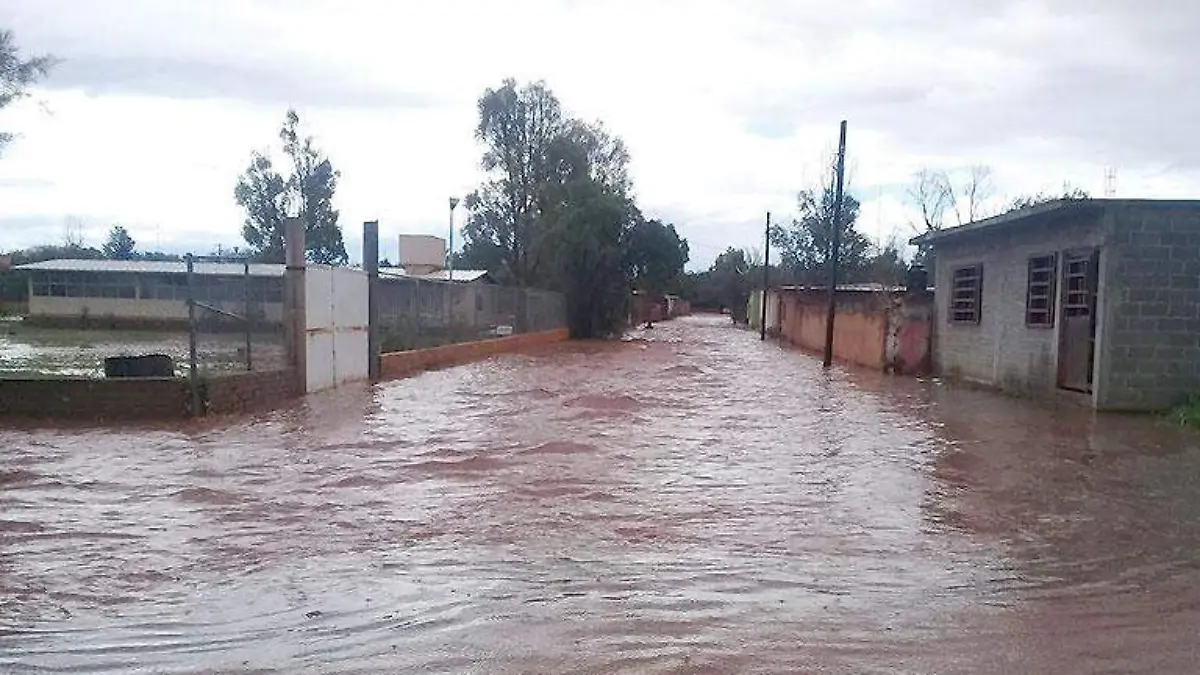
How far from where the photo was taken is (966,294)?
23578 mm

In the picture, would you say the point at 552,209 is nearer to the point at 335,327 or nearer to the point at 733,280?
the point at 335,327

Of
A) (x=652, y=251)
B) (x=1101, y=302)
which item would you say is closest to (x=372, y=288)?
(x=1101, y=302)

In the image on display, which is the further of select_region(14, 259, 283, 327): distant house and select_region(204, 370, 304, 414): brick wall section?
select_region(14, 259, 283, 327): distant house

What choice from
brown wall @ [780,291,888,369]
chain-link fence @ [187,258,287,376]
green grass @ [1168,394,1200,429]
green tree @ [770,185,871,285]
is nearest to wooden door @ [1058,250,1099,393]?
green grass @ [1168,394,1200,429]

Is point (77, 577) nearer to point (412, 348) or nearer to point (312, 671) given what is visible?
point (312, 671)

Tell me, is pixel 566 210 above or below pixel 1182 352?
above

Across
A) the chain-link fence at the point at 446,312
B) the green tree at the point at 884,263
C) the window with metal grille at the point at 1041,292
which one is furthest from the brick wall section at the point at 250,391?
the green tree at the point at 884,263

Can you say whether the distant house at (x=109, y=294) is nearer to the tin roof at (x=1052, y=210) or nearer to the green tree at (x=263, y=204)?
the green tree at (x=263, y=204)

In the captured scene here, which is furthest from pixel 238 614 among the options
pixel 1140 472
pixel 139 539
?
pixel 1140 472

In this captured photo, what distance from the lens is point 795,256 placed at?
242 feet

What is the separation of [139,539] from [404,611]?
104 inches

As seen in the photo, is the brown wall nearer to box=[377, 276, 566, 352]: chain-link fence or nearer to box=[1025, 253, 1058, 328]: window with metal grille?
box=[1025, 253, 1058, 328]: window with metal grille

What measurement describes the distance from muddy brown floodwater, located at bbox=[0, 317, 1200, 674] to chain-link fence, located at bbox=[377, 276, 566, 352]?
10.5 meters

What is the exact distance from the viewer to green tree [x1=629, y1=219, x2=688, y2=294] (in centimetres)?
4669
